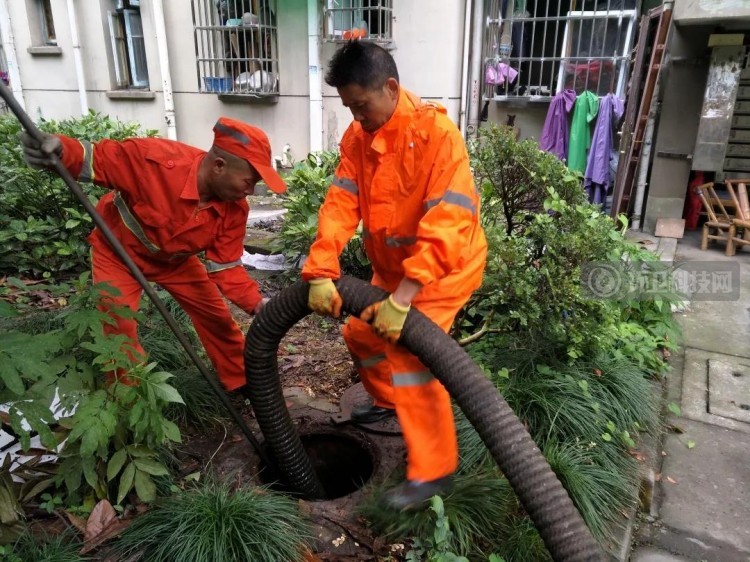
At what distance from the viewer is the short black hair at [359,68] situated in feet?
7.50

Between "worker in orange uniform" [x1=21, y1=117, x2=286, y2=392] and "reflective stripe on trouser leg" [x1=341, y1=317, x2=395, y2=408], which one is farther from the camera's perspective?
"reflective stripe on trouser leg" [x1=341, y1=317, x2=395, y2=408]

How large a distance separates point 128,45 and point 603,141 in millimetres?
8267

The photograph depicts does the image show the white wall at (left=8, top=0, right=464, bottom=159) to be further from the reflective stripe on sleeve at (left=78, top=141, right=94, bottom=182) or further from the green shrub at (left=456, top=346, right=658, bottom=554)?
the reflective stripe on sleeve at (left=78, top=141, right=94, bottom=182)

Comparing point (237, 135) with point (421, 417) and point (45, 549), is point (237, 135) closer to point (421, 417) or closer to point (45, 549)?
point (421, 417)

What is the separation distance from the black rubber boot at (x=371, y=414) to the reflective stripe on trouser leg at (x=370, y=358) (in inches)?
Answer: 1.2

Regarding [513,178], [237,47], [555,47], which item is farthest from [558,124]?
[237,47]

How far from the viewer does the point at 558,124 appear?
7.46 meters

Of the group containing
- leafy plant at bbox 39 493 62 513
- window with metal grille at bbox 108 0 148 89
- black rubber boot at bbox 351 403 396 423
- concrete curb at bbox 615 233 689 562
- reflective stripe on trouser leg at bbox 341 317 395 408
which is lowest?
concrete curb at bbox 615 233 689 562

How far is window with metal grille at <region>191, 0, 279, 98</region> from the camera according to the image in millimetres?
8602

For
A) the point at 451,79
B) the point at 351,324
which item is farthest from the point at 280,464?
the point at 451,79

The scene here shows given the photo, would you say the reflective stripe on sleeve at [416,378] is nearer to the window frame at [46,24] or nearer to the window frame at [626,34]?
the window frame at [626,34]

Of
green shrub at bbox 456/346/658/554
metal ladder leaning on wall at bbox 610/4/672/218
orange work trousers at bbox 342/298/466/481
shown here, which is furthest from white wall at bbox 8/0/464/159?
orange work trousers at bbox 342/298/466/481

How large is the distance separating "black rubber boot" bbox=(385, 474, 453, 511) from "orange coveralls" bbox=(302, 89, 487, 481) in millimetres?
34

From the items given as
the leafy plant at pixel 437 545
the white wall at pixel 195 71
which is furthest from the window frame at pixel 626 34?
the leafy plant at pixel 437 545
